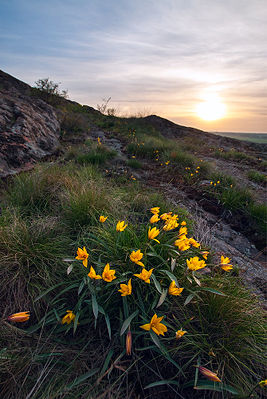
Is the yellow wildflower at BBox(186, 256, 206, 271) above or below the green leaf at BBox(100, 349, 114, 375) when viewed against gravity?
above

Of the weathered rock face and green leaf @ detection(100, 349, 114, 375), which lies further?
the weathered rock face

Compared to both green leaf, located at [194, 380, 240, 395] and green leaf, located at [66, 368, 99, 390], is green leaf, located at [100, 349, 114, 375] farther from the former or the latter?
green leaf, located at [194, 380, 240, 395]

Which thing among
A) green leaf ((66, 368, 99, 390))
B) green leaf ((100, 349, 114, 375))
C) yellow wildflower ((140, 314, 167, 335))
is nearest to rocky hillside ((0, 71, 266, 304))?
yellow wildflower ((140, 314, 167, 335))

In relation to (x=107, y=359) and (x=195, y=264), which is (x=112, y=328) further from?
(x=195, y=264)

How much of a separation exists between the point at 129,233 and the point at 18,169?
2.75 m

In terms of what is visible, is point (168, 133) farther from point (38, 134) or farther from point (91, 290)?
point (91, 290)

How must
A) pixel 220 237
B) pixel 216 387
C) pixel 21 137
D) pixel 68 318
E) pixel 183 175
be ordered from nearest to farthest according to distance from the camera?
pixel 216 387, pixel 68 318, pixel 220 237, pixel 21 137, pixel 183 175

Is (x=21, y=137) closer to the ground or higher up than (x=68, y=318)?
higher up

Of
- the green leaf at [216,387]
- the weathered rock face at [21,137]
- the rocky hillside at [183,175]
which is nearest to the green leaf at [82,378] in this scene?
the green leaf at [216,387]

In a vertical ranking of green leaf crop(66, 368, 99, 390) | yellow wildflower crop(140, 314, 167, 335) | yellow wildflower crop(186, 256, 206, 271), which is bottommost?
green leaf crop(66, 368, 99, 390)

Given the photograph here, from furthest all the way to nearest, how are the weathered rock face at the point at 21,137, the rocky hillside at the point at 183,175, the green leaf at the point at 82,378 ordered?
the weathered rock face at the point at 21,137 < the rocky hillside at the point at 183,175 < the green leaf at the point at 82,378

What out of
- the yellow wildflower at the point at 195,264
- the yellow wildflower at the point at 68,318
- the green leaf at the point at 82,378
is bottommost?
the green leaf at the point at 82,378

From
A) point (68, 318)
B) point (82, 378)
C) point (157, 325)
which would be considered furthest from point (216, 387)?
point (68, 318)

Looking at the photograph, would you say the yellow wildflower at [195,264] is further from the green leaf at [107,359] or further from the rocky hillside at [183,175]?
the rocky hillside at [183,175]
